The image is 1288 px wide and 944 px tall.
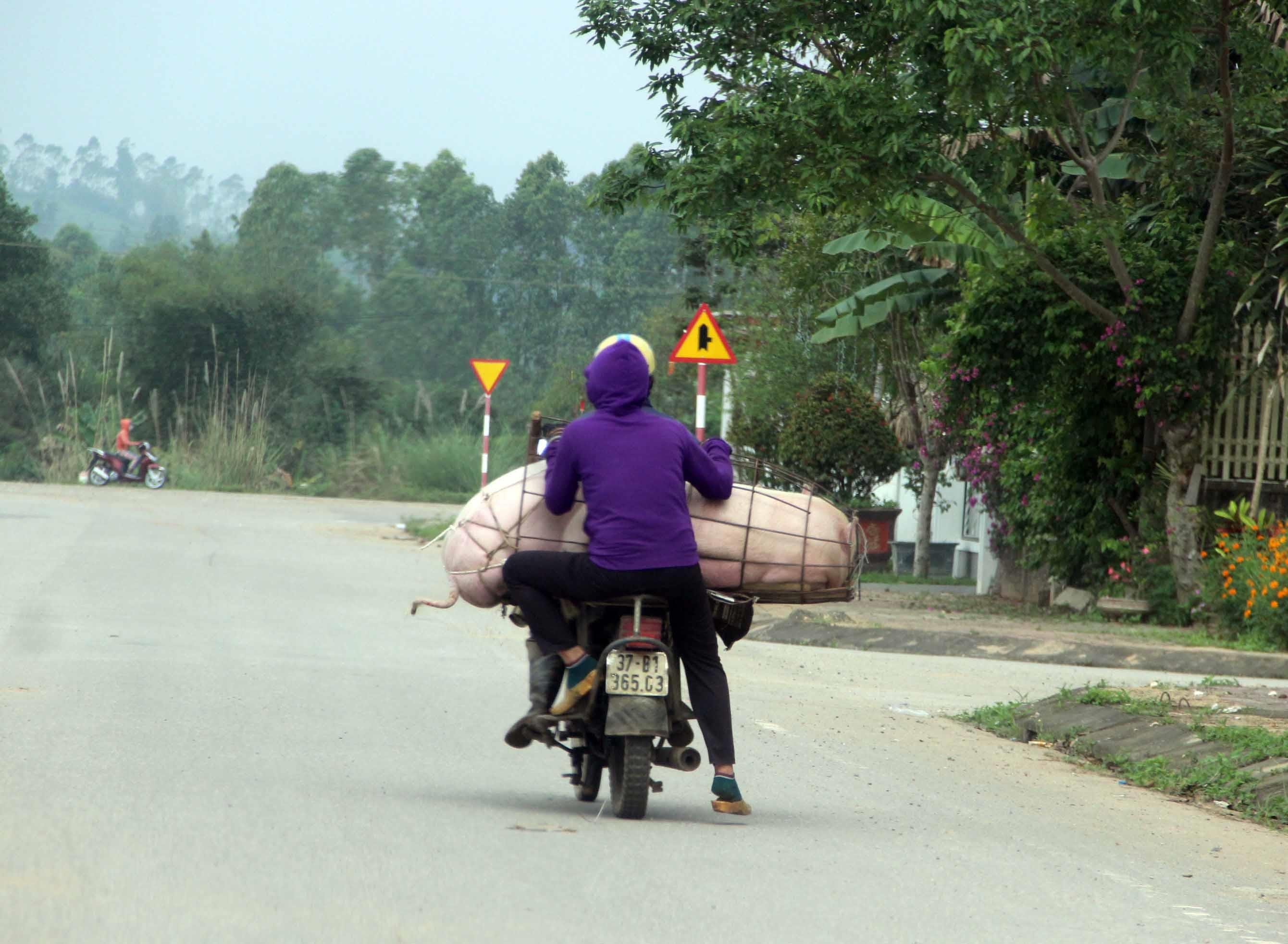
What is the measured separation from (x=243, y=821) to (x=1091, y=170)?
475 inches

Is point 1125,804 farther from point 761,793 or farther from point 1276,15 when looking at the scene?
point 1276,15

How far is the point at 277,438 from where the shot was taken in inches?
1991

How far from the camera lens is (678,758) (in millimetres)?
6508

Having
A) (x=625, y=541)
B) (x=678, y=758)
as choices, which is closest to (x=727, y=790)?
(x=678, y=758)

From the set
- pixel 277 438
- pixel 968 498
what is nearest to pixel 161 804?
pixel 968 498

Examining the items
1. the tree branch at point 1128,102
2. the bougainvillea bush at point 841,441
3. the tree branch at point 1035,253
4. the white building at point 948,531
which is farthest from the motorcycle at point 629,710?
the bougainvillea bush at point 841,441

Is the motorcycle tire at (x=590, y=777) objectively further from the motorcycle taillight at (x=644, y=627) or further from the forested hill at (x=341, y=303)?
the forested hill at (x=341, y=303)

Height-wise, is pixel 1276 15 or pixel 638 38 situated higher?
pixel 1276 15

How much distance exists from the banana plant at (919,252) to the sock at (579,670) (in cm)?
861

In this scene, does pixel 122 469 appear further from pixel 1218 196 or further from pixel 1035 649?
pixel 1035 649

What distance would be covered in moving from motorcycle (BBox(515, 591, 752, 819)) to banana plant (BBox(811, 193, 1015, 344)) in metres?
8.44

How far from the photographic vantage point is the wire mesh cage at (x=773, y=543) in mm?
6555

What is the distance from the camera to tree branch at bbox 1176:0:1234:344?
14.4m

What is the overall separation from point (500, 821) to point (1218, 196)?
1161cm
